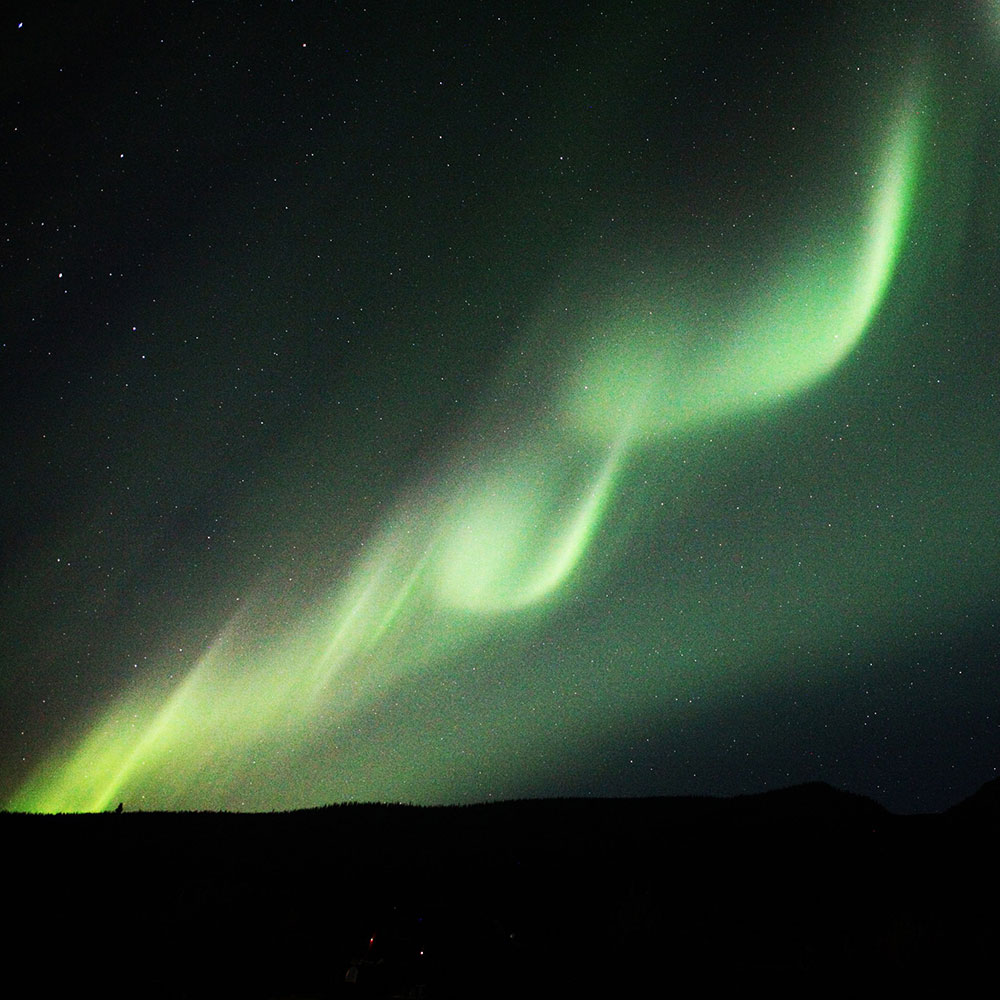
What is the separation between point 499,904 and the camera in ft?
53.1

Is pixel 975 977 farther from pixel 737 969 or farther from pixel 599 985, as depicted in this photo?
pixel 599 985

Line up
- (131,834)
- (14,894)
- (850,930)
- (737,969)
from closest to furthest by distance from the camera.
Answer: (737,969)
(850,930)
(14,894)
(131,834)

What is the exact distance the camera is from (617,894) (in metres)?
16.3

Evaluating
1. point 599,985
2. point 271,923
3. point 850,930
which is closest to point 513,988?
point 599,985

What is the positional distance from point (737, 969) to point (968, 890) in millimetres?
9158

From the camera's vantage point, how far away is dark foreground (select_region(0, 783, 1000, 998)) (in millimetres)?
11266

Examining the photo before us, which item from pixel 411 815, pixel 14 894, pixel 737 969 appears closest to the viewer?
pixel 737 969

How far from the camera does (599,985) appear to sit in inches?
448

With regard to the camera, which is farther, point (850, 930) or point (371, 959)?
point (850, 930)

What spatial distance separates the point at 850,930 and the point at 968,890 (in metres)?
5.64

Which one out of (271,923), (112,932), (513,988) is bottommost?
(513,988)

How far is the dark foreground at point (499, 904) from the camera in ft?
37.0

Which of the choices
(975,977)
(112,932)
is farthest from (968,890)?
(112,932)

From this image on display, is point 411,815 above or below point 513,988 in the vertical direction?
below
